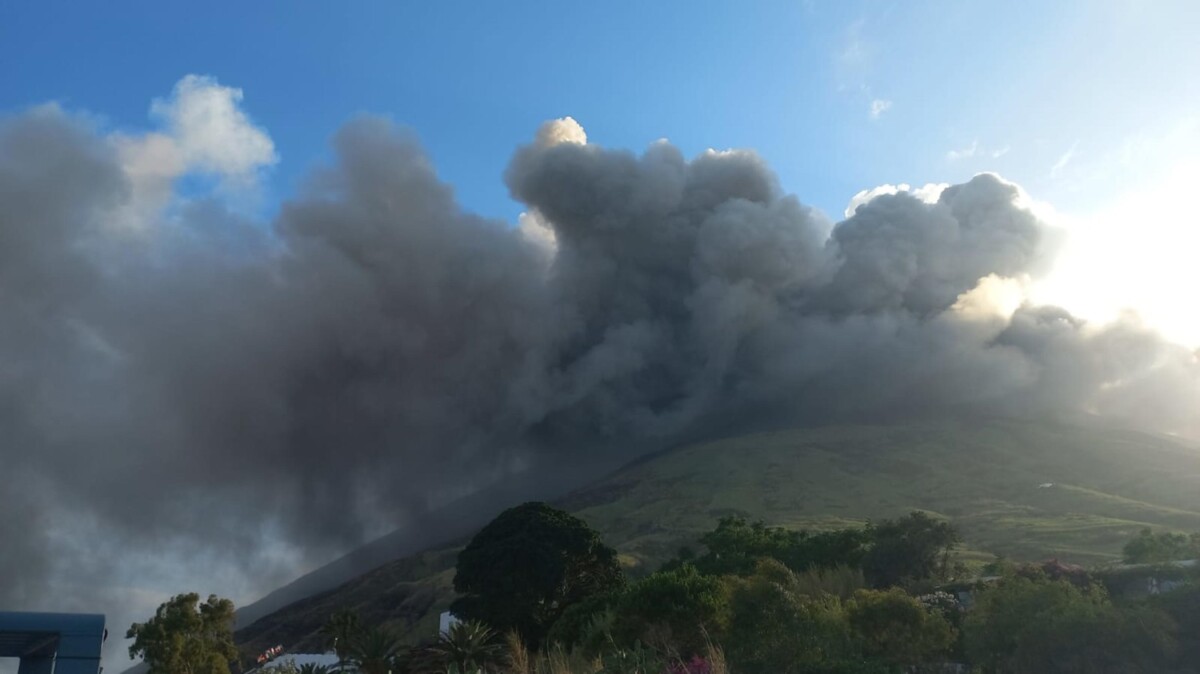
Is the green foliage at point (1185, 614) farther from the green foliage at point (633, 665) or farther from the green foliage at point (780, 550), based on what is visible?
the green foliage at point (780, 550)

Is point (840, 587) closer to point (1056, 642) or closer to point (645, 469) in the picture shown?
point (1056, 642)

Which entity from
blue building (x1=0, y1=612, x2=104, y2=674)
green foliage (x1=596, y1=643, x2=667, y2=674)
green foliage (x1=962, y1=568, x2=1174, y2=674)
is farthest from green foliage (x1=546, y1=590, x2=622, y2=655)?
blue building (x1=0, y1=612, x2=104, y2=674)

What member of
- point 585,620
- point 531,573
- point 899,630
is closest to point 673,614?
point 899,630

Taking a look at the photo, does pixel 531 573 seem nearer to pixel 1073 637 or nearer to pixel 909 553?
pixel 909 553

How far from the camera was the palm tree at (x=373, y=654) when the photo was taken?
35.9 m

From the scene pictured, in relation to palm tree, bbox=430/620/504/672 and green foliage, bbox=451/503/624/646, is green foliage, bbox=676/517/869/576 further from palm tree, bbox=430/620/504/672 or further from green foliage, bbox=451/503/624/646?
palm tree, bbox=430/620/504/672

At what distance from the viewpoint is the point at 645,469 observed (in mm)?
173750

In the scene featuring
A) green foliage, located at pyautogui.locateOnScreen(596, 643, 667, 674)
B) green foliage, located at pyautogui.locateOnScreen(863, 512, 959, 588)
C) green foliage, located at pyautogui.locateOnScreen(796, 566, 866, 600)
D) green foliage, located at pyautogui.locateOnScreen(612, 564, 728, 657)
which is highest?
green foliage, located at pyautogui.locateOnScreen(863, 512, 959, 588)

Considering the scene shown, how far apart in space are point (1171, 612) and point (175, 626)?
43.6m

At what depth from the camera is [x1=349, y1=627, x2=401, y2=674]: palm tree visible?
3591 centimetres

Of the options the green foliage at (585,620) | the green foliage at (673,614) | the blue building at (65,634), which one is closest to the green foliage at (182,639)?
the green foliage at (585,620)

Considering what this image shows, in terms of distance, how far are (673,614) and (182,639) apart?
29.9 metres

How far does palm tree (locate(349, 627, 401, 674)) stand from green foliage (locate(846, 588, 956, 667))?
18.7m

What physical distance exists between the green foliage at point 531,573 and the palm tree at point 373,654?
12.0m
